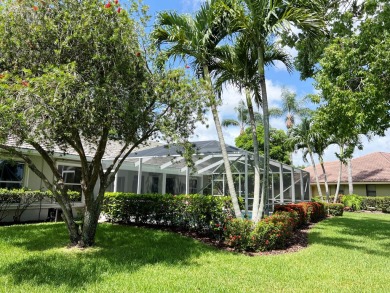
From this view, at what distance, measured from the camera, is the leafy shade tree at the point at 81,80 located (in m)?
5.83

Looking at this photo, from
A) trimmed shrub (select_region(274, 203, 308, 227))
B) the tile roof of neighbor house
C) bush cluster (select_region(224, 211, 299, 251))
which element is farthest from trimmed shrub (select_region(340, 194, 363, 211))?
bush cluster (select_region(224, 211, 299, 251))

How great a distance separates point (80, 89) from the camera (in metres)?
6.32

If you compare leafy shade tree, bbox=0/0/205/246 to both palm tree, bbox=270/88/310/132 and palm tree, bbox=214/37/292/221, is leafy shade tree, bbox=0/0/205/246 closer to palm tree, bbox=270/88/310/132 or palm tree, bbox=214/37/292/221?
palm tree, bbox=214/37/292/221

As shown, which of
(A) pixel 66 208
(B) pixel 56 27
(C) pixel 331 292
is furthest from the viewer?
(A) pixel 66 208

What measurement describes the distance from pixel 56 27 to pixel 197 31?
4220 mm

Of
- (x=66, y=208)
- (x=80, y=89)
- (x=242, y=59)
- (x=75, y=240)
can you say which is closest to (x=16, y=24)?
(x=80, y=89)

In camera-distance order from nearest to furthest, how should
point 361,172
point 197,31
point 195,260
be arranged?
1. point 195,260
2. point 197,31
3. point 361,172

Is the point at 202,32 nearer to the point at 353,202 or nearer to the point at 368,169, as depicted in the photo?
the point at 353,202

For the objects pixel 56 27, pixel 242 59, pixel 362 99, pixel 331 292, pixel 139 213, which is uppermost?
pixel 242 59

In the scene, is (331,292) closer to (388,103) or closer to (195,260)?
(195,260)

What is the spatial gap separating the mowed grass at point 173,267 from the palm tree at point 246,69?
8.64 feet

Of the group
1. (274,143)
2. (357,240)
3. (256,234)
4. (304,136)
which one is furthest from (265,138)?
(274,143)

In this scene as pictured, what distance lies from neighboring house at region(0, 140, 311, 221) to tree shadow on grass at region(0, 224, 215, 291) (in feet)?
7.76

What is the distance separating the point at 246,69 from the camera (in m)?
10.6
